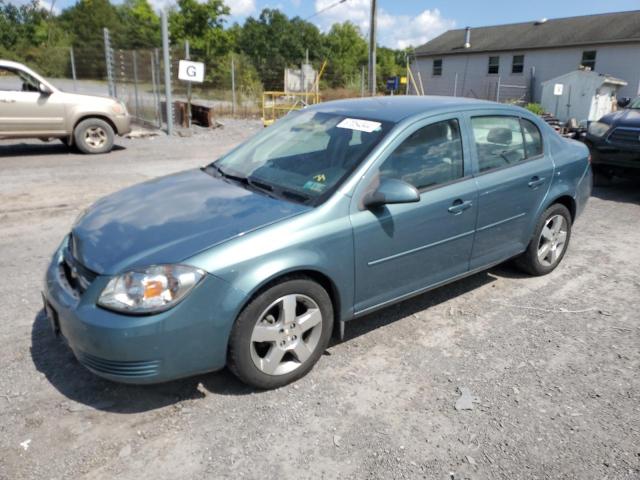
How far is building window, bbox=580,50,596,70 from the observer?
29.3 m

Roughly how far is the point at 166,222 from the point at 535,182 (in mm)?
2958

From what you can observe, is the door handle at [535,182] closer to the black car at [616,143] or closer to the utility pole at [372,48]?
the black car at [616,143]

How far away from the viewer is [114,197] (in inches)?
143

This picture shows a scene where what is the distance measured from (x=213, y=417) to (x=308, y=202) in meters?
1.32

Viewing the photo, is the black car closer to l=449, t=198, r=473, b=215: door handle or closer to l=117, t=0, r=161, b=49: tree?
l=449, t=198, r=473, b=215: door handle

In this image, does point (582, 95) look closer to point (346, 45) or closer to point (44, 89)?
point (44, 89)

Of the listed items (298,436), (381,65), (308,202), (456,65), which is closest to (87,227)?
(308,202)

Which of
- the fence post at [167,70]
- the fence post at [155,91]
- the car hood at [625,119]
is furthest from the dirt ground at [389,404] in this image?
the fence post at [155,91]

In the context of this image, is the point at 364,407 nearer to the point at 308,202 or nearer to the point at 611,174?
the point at 308,202

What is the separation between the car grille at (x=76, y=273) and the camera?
273cm

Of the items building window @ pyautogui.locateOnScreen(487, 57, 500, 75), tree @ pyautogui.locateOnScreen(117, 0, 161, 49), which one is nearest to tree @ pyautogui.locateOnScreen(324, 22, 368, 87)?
tree @ pyautogui.locateOnScreen(117, 0, 161, 49)

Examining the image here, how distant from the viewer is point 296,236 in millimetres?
2873

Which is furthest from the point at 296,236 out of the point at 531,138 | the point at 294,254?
the point at 531,138

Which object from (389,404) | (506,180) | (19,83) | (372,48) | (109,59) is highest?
(372,48)
